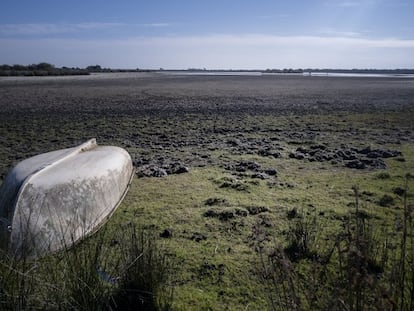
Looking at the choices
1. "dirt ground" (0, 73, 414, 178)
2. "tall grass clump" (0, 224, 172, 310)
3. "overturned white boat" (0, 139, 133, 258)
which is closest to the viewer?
"tall grass clump" (0, 224, 172, 310)

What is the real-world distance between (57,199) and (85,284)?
1854 mm

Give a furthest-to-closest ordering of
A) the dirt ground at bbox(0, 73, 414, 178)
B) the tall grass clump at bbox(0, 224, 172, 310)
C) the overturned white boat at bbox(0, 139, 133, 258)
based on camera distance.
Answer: the dirt ground at bbox(0, 73, 414, 178) < the overturned white boat at bbox(0, 139, 133, 258) < the tall grass clump at bbox(0, 224, 172, 310)

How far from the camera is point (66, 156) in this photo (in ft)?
16.8

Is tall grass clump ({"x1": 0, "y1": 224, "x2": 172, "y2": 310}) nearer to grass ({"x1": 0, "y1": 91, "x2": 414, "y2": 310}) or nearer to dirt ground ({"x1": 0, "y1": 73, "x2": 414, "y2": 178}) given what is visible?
grass ({"x1": 0, "y1": 91, "x2": 414, "y2": 310})

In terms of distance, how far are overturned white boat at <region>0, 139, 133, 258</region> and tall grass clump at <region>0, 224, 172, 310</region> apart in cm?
42

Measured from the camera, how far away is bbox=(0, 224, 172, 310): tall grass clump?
2.51 m

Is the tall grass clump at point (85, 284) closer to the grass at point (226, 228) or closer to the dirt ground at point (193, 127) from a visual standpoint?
the grass at point (226, 228)

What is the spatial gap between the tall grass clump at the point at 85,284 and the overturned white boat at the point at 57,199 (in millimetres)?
417

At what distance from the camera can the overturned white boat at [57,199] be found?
140 inches

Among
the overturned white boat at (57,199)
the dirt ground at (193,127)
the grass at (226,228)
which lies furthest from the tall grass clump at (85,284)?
the dirt ground at (193,127)

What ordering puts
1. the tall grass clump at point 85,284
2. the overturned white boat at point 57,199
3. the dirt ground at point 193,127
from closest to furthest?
the tall grass clump at point 85,284
the overturned white boat at point 57,199
the dirt ground at point 193,127

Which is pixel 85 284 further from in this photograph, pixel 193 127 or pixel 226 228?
pixel 193 127

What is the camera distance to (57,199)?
13.4 feet

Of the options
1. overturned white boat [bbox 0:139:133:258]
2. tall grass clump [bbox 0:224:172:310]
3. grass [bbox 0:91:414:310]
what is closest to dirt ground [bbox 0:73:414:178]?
grass [bbox 0:91:414:310]
